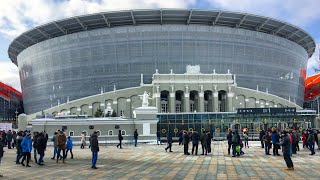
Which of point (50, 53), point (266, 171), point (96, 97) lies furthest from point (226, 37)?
point (266, 171)

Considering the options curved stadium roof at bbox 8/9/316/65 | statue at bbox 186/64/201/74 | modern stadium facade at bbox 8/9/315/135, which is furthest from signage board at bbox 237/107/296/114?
curved stadium roof at bbox 8/9/316/65

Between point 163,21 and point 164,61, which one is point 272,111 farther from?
point 163,21

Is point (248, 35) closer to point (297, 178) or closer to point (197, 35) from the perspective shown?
point (197, 35)

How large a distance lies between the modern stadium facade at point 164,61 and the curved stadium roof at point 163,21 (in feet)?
0.75

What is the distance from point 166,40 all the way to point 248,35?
20.6 meters

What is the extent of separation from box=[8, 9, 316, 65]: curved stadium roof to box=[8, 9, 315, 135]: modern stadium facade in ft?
0.75

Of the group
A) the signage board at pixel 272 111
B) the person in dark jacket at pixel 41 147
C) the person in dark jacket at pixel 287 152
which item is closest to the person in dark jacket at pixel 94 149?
the person in dark jacket at pixel 41 147

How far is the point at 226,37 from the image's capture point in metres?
97.1

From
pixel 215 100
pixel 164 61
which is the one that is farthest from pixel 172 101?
pixel 164 61

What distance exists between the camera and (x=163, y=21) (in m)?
94.3

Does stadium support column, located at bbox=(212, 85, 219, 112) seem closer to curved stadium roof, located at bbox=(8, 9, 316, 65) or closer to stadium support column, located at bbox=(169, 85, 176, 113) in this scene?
stadium support column, located at bbox=(169, 85, 176, 113)

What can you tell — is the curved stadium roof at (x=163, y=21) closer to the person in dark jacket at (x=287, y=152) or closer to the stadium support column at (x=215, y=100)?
the stadium support column at (x=215, y=100)

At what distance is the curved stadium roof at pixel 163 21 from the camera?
91.3 metres

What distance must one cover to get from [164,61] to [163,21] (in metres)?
9.29
